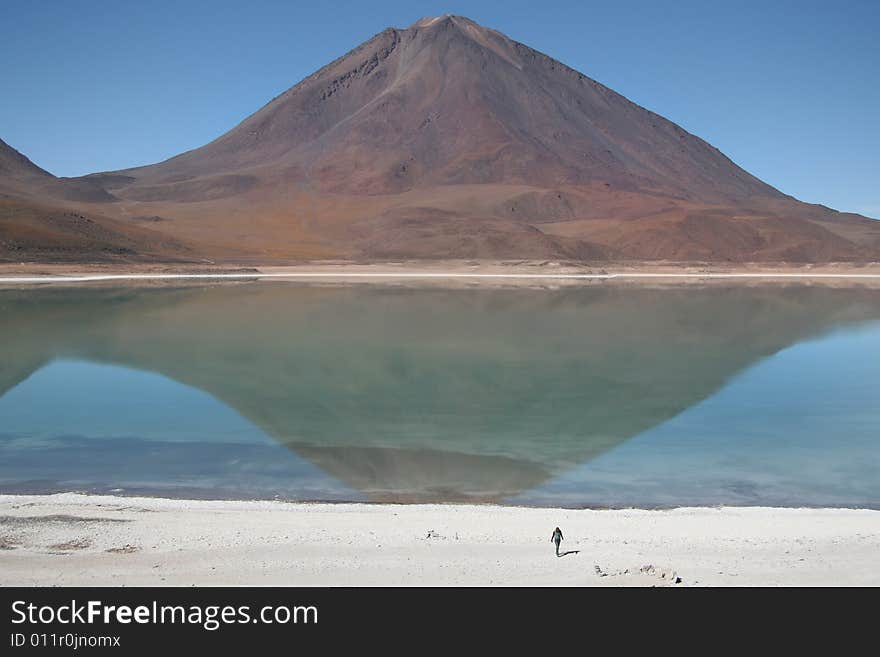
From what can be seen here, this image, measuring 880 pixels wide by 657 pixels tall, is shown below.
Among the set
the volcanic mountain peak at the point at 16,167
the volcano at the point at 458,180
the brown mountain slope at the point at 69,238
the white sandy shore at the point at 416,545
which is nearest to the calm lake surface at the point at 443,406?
the white sandy shore at the point at 416,545

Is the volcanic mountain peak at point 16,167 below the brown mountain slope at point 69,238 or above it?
above

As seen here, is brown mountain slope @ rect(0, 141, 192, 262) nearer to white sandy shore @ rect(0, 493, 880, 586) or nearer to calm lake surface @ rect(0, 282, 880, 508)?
calm lake surface @ rect(0, 282, 880, 508)

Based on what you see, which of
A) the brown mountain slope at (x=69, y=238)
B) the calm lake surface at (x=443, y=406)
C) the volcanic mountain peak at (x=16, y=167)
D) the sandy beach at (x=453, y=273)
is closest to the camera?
the calm lake surface at (x=443, y=406)

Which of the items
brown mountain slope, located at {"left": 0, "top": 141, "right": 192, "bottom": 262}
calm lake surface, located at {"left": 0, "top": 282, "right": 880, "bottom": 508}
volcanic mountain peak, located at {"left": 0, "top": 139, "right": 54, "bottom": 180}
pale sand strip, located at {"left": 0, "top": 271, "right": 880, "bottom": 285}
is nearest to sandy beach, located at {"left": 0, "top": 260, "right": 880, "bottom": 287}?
pale sand strip, located at {"left": 0, "top": 271, "right": 880, "bottom": 285}

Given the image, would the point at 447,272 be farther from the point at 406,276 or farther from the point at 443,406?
the point at 443,406

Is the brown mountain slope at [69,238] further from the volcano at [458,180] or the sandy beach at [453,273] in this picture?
the volcano at [458,180]

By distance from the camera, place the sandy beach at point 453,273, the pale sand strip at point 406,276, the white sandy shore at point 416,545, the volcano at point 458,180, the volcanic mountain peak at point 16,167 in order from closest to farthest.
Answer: the white sandy shore at point 416,545 < the pale sand strip at point 406,276 < the sandy beach at point 453,273 < the volcano at point 458,180 < the volcanic mountain peak at point 16,167
